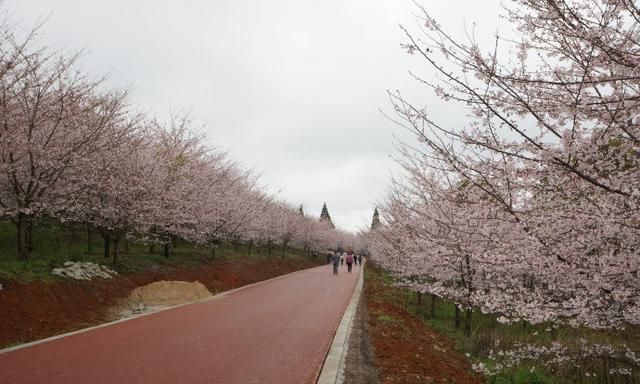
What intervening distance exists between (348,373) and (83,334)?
5493mm

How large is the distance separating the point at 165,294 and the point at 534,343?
10.7m

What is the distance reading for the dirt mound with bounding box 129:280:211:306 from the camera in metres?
13.5

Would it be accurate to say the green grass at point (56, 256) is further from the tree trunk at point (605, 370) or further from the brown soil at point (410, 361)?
the tree trunk at point (605, 370)

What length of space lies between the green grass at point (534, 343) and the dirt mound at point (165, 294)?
27.8 ft

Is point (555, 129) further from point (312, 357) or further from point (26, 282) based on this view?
point (26, 282)

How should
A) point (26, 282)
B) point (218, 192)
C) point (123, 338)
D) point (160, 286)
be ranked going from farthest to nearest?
point (218, 192)
point (160, 286)
point (26, 282)
point (123, 338)

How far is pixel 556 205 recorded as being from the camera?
4.68 m

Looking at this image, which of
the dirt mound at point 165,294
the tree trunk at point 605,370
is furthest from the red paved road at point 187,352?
the tree trunk at point 605,370

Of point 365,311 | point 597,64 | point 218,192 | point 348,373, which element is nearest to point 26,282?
point 348,373

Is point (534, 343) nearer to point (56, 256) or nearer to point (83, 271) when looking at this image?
point (83, 271)

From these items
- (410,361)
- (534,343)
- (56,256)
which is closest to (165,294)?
(56,256)

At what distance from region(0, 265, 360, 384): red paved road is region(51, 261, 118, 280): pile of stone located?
274 cm

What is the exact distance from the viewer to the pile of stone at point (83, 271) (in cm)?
1195

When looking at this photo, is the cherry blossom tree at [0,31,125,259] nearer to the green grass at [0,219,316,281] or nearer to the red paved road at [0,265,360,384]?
the green grass at [0,219,316,281]
